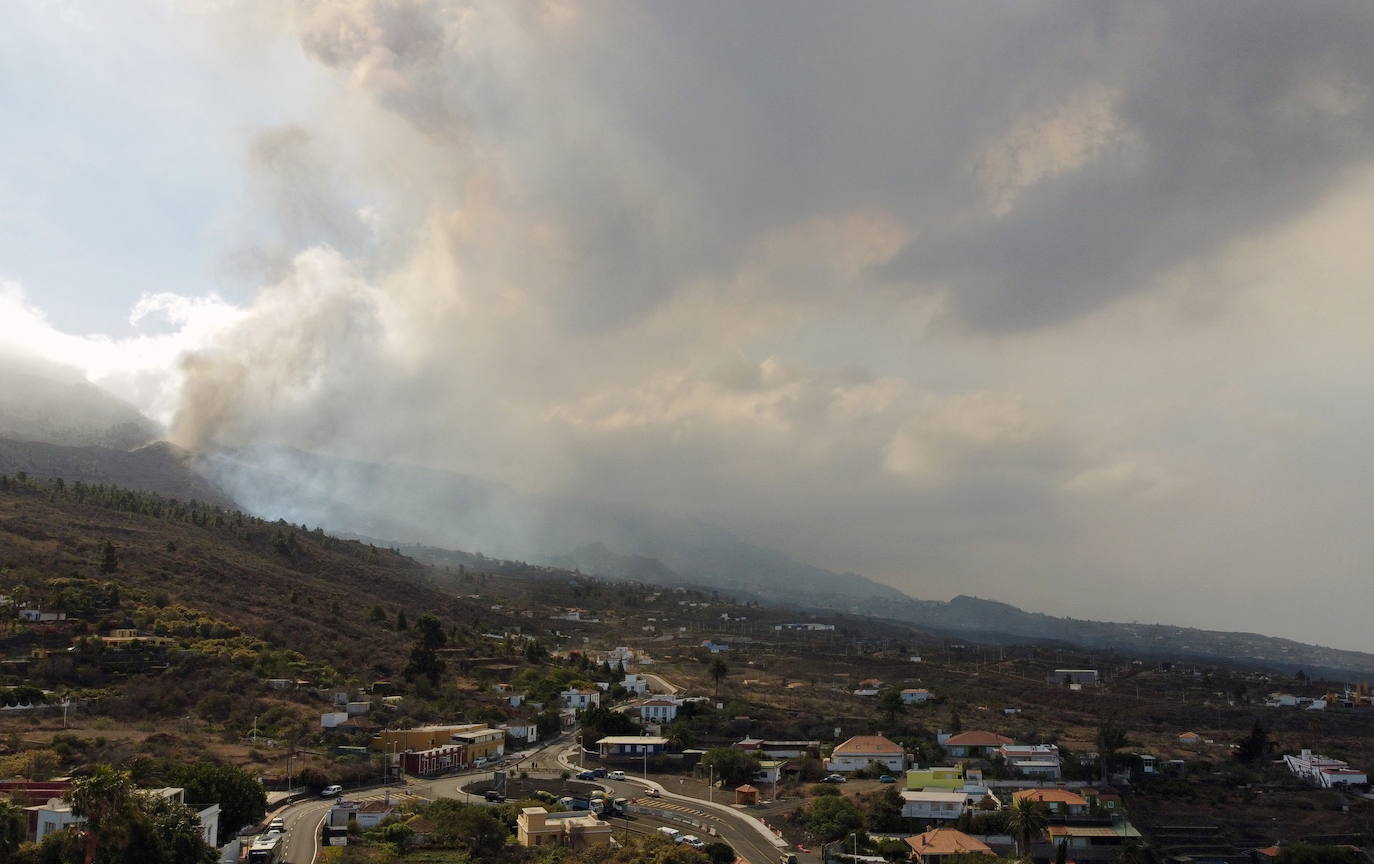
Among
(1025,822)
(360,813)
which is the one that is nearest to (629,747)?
(360,813)

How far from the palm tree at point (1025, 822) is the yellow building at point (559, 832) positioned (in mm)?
16865

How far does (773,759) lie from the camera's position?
62.2 metres

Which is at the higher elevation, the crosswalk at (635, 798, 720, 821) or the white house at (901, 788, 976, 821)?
the white house at (901, 788, 976, 821)

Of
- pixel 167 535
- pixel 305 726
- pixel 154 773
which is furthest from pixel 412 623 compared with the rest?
pixel 154 773

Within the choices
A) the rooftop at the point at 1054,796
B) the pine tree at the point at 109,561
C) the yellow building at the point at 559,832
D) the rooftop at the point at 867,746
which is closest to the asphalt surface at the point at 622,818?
the yellow building at the point at 559,832

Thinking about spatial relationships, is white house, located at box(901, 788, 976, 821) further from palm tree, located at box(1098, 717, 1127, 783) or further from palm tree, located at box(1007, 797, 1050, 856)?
palm tree, located at box(1098, 717, 1127, 783)

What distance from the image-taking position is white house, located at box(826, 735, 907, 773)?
6006cm

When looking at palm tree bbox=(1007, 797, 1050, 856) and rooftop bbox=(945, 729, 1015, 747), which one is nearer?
palm tree bbox=(1007, 797, 1050, 856)

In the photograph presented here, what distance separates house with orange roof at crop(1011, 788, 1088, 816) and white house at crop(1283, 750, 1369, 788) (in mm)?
20282

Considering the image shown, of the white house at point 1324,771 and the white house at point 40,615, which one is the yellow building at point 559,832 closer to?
the white house at point 40,615

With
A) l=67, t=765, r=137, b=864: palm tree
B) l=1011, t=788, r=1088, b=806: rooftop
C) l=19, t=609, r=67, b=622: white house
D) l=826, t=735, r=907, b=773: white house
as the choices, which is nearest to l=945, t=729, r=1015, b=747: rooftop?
l=826, t=735, r=907, b=773: white house

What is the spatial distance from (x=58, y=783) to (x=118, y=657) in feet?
89.2

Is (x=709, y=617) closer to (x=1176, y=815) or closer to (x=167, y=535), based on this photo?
(x=167, y=535)

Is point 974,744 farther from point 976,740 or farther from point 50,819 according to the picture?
point 50,819
